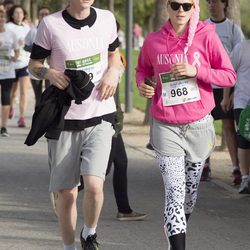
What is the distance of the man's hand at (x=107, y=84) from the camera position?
6.57 meters

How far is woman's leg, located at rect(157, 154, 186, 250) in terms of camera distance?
640cm

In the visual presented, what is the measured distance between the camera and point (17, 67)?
672 inches

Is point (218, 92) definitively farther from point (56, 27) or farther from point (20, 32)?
point (20, 32)

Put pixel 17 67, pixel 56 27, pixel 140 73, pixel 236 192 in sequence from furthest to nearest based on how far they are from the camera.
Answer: pixel 17 67, pixel 236 192, pixel 140 73, pixel 56 27

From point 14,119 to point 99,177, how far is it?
1241 cm

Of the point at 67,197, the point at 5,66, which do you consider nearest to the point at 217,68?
the point at 67,197

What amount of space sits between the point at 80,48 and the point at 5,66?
367 inches

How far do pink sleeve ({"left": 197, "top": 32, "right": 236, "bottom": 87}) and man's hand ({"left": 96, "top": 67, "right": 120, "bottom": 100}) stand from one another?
1.85 ft

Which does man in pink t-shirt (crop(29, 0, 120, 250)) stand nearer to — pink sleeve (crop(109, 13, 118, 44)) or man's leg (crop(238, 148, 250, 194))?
pink sleeve (crop(109, 13, 118, 44))

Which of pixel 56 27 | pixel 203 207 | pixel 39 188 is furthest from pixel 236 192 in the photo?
pixel 56 27

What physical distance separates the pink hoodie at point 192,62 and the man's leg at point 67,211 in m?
0.77

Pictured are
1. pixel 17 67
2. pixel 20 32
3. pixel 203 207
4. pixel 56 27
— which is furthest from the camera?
pixel 20 32

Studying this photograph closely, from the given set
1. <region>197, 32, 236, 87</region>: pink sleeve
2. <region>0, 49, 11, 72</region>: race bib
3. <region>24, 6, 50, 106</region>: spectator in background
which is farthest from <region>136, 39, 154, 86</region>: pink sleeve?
<region>0, 49, 11, 72</region>: race bib

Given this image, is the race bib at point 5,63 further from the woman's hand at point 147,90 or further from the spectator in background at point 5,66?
the woman's hand at point 147,90
